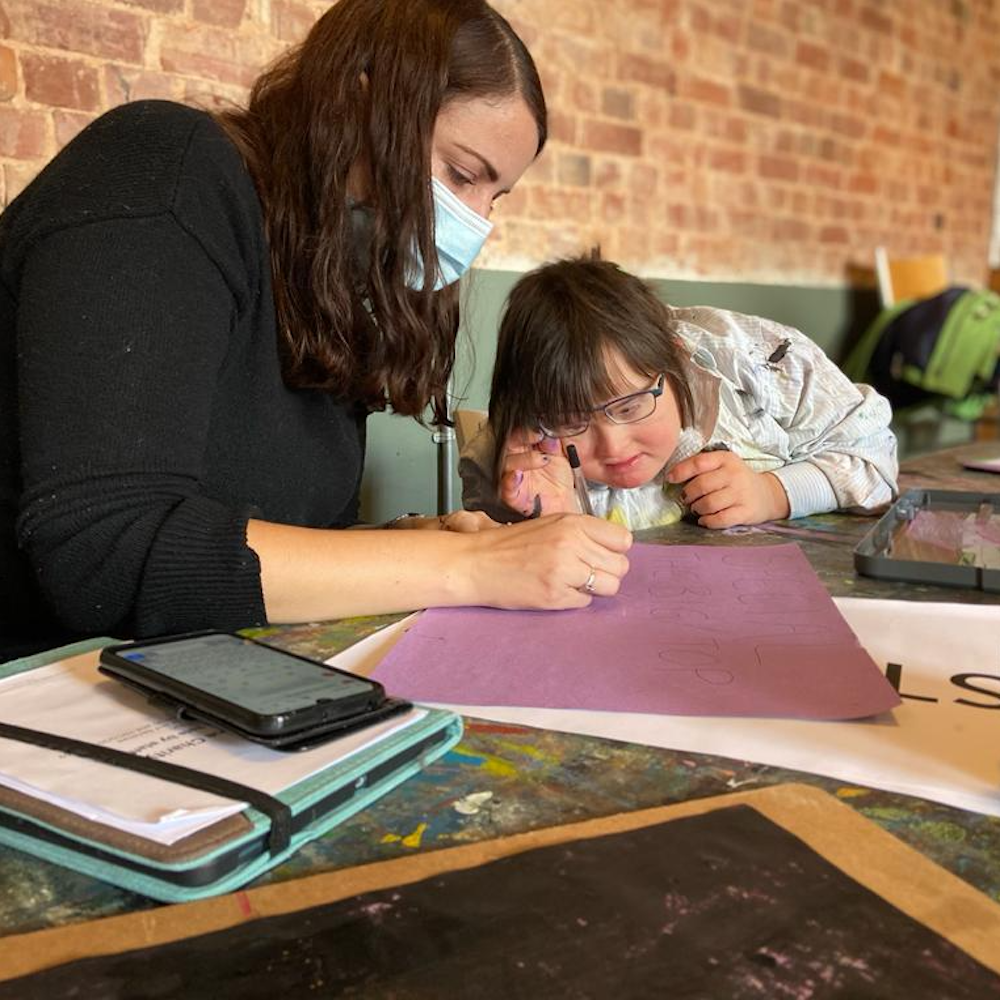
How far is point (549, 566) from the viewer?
0.92 metres

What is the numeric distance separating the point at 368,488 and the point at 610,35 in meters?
1.64

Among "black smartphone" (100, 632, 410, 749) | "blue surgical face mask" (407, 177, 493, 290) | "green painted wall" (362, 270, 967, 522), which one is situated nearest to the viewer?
"black smartphone" (100, 632, 410, 749)

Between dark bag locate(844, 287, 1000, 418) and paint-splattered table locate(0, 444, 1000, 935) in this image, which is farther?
dark bag locate(844, 287, 1000, 418)

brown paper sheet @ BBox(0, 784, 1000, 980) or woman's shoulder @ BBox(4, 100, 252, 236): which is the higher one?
woman's shoulder @ BBox(4, 100, 252, 236)

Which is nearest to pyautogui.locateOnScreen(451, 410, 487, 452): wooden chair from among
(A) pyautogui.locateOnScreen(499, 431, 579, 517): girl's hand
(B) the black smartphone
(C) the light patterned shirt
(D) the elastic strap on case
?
(C) the light patterned shirt

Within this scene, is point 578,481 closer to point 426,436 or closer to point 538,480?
point 538,480

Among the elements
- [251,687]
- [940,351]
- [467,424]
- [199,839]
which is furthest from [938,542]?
[940,351]

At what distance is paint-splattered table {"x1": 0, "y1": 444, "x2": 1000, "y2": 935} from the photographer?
0.48 m

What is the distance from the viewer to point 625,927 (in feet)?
1.43

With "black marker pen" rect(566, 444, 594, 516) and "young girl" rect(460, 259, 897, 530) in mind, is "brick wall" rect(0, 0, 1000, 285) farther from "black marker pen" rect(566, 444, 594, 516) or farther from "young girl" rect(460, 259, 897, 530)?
"black marker pen" rect(566, 444, 594, 516)

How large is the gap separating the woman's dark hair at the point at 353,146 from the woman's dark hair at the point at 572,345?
0.28m

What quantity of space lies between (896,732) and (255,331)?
721 millimetres

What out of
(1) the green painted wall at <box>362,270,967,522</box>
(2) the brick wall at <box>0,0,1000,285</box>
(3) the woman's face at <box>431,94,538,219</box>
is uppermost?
(2) the brick wall at <box>0,0,1000,285</box>

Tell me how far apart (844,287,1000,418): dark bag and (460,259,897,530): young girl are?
2.53m
